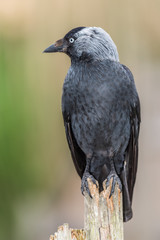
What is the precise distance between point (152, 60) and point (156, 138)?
0.77 meters

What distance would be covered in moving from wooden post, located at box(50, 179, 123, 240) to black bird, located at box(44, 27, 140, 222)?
1.40ft

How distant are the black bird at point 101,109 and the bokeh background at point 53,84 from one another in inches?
50.3

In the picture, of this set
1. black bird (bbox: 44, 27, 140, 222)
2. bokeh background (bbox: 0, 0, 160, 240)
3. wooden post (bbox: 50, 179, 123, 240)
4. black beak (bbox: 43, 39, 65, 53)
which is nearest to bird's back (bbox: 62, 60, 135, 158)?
black bird (bbox: 44, 27, 140, 222)

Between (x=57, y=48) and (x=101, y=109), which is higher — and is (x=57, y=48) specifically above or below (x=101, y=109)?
above

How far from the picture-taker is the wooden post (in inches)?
86.7

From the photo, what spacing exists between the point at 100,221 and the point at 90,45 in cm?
122

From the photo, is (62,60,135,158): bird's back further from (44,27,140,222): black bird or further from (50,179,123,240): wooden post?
(50,179,123,240): wooden post

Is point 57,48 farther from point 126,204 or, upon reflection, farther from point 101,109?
point 126,204

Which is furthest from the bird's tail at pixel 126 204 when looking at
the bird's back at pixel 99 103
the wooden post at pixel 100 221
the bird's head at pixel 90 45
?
the bird's head at pixel 90 45

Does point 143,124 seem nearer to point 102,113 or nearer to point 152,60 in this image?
point 152,60

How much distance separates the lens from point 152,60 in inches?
176

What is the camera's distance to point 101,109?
9.53 feet

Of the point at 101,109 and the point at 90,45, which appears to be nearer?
the point at 101,109

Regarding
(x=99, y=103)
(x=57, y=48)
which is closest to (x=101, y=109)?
(x=99, y=103)
